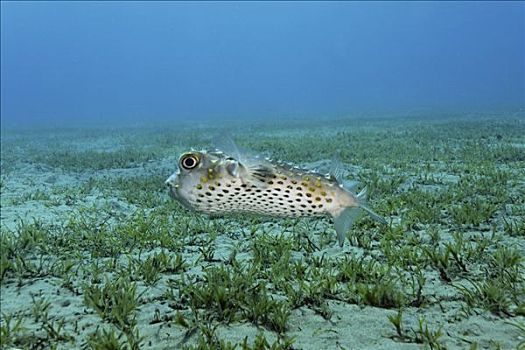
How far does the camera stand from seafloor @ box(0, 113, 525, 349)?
10.9 ft

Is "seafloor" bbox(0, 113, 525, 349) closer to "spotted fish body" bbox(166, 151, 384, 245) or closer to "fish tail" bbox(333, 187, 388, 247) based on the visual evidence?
"spotted fish body" bbox(166, 151, 384, 245)

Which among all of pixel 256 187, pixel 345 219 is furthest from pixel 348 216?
pixel 256 187

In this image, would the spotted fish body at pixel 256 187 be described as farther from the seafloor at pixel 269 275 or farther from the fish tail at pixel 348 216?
the seafloor at pixel 269 275

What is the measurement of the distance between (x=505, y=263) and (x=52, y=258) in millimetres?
5417

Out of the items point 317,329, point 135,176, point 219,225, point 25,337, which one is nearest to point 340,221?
point 317,329

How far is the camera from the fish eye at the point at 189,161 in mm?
2520

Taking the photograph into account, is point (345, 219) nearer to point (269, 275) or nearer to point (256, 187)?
point (256, 187)

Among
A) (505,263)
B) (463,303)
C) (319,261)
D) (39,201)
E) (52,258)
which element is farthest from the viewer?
(39,201)

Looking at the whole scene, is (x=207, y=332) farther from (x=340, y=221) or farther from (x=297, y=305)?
(x=340, y=221)

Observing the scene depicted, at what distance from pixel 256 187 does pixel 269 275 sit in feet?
7.09

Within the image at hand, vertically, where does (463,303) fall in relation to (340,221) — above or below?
below

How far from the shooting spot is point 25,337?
346 cm

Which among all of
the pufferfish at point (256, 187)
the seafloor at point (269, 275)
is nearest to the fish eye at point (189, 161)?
the pufferfish at point (256, 187)

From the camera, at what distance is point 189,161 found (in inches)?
99.2
